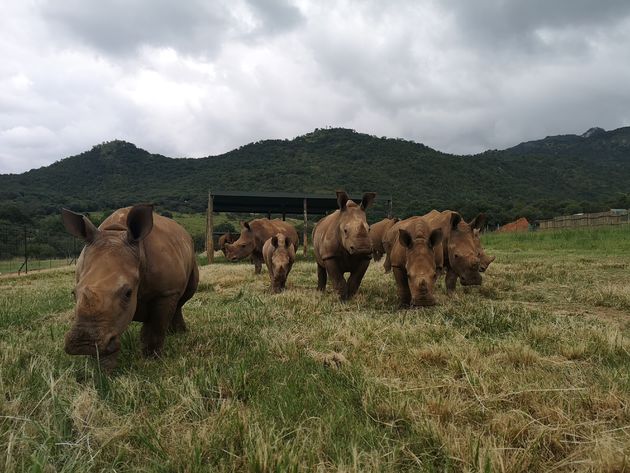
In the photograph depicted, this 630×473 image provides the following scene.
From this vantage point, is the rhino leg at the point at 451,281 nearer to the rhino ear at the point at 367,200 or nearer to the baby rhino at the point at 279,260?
the rhino ear at the point at 367,200

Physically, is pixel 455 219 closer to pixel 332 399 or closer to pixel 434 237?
pixel 434 237

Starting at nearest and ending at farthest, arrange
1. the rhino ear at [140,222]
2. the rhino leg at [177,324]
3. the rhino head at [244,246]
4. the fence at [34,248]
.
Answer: the rhino ear at [140,222] < the rhino leg at [177,324] < the rhino head at [244,246] < the fence at [34,248]

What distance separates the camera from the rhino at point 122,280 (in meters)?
2.93

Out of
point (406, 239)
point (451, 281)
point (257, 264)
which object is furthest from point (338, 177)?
point (406, 239)

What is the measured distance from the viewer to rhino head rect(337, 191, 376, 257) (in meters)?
6.69

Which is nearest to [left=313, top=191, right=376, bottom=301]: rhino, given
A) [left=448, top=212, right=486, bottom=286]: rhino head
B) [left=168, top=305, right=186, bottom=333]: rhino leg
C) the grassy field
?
[left=448, top=212, right=486, bottom=286]: rhino head

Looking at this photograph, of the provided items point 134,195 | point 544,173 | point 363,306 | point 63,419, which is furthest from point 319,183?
point 63,419

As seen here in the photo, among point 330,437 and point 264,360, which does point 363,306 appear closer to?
point 264,360

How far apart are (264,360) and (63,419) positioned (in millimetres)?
1642

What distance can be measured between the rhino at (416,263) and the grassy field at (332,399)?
0.76m

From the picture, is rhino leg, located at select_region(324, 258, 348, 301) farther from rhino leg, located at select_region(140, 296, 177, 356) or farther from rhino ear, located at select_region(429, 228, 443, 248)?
rhino leg, located at select_region(140, 296, 177, 356)

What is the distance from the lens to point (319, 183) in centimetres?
7581

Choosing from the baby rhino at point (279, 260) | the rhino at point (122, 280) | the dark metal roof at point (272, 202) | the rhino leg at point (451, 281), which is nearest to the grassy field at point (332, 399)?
the rhino at point (122, 280)

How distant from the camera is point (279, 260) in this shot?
9344 millimetres
